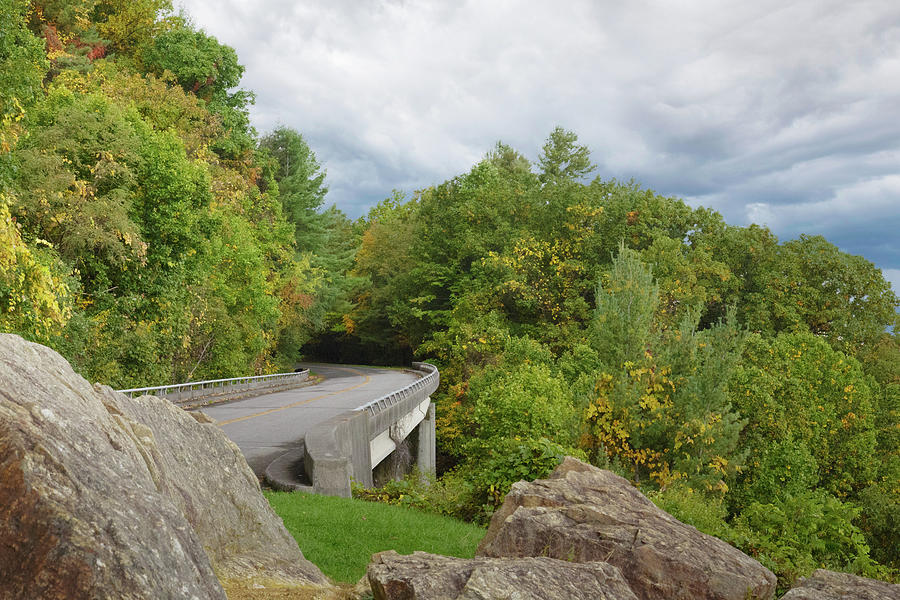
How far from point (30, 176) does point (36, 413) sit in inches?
720

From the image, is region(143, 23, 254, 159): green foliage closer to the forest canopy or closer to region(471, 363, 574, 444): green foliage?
the forest canopy

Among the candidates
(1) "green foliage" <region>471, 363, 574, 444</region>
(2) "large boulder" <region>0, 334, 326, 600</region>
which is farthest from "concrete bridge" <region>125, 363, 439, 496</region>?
(2) "large boulder" <region>0, 334, 326, 600</region>

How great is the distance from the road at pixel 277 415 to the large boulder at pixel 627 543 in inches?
287

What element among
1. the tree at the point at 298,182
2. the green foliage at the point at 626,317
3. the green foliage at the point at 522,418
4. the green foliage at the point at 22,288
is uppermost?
the tree at the point at 298,182

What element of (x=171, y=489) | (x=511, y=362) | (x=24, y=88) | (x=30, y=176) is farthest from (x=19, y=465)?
(x=511, y=362)

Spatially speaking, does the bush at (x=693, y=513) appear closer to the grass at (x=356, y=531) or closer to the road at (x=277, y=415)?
the grass at (x=356, y=531)

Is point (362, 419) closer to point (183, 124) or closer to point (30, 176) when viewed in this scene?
point (30, 176)

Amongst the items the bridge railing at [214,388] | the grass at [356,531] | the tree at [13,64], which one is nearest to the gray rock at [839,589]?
the grass at [356,531]

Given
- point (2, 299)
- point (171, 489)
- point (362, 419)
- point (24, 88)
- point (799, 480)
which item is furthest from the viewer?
point (799, 480)

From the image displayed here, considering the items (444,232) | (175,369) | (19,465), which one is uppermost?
(444,232)

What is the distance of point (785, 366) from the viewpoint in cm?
2811

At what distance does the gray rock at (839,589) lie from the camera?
5.00 meters

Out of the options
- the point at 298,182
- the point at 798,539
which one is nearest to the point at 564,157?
the point at 298,182

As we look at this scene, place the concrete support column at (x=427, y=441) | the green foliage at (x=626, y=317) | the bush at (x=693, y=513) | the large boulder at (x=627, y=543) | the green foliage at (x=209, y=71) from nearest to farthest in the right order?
the large boulder at (x=627, y=543), the bush at (x=693, y=513), the green foliage at (x=626, y=317), the concrete support column at (x=427, y=441), the green foliage at (x=209, y=71)
